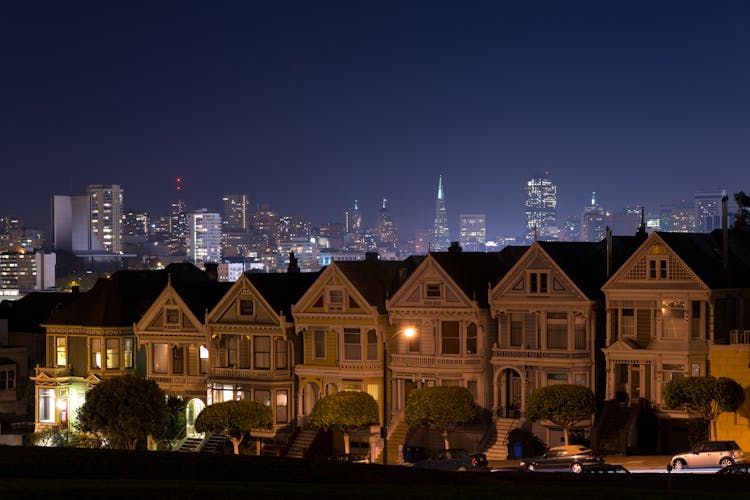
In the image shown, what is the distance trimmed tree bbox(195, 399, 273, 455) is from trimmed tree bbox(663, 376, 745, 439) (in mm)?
18697

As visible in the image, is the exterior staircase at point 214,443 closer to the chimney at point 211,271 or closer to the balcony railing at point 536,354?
the balcony railing at point 536,354

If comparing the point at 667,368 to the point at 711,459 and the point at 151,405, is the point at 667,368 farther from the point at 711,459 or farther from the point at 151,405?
the point at 151,405

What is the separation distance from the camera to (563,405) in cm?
5553

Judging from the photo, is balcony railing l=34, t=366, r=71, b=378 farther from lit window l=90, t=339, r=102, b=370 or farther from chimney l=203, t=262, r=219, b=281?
chimney l=203, t=262, r=219, b=281

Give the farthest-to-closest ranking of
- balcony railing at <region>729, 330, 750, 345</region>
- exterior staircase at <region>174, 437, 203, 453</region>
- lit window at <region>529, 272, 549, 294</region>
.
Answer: exterior staircase at <region>174, 437, 203, 453</region> < lit window at <region>529, 272, 549, 294</region> < balcony railing at <region>729, 330, 750, 345</region>

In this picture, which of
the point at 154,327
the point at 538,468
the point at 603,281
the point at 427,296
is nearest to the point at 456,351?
the point at 427,296

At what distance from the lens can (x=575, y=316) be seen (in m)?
58.5

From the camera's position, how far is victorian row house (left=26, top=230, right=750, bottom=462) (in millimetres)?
56375

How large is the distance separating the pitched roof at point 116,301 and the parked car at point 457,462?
22.2 m

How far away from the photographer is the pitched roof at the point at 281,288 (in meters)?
65.9

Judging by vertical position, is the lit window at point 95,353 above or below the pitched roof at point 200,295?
below

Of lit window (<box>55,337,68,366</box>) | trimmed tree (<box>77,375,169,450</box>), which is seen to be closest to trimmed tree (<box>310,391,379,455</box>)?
trimmed tree (<box>77,375,169,450</box>)

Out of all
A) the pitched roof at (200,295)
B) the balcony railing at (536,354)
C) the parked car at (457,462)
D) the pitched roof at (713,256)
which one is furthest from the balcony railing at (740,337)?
the pitched roof at (200,295)

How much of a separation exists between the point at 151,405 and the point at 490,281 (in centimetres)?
1656
